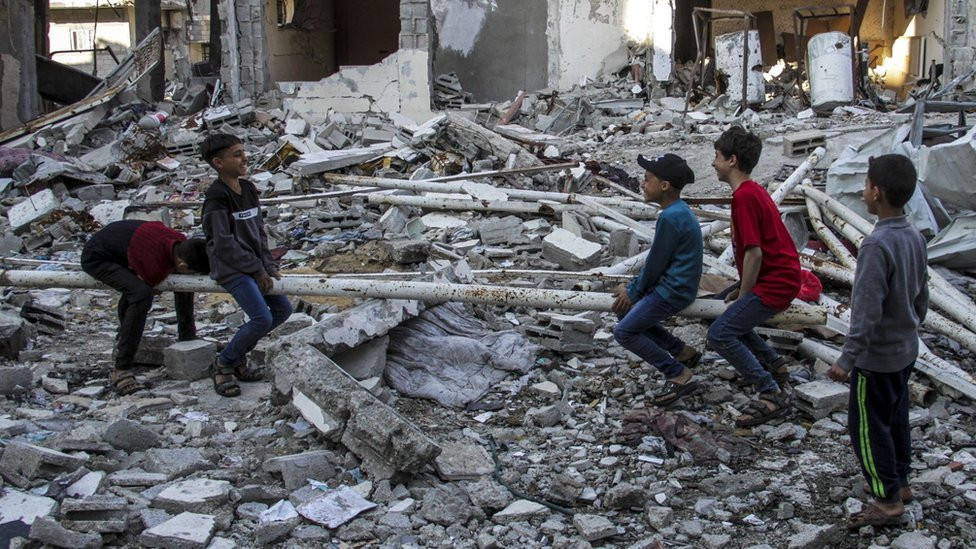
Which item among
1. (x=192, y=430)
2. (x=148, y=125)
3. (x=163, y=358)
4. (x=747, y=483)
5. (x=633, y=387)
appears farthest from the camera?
(x=148, y=125)

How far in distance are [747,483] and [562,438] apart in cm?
98

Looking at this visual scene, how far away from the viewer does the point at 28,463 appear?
3877 millimetres

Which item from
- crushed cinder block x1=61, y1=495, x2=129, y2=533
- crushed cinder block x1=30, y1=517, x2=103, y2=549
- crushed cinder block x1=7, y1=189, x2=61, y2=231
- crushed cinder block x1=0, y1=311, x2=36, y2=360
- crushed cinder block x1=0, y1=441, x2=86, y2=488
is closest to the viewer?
crushed cinder block x1=30, y1=517, x2=103, y2=549

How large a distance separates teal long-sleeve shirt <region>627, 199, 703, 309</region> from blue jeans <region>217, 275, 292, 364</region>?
2166mm

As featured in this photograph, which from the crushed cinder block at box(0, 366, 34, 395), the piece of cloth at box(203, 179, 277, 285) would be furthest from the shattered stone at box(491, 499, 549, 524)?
the crushed cinder block at box(0, 366, 34, 395)

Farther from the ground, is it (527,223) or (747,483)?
(527,223)

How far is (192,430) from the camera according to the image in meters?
4.54

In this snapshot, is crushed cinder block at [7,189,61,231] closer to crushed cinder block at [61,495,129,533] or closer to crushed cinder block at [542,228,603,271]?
crushed cinder block at [542,228,603,271]

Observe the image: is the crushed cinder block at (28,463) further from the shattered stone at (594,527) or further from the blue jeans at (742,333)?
the blue jeans at (742,333)

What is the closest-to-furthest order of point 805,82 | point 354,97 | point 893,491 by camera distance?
point 893,491
point 354,97
point 805,82

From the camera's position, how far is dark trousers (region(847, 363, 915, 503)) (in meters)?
3.52

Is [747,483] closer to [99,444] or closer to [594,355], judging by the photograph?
[594,355]

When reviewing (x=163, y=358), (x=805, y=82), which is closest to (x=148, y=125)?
(x=163, y=358)

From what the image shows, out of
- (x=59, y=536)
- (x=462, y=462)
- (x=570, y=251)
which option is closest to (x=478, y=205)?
(x=570, y=251)
